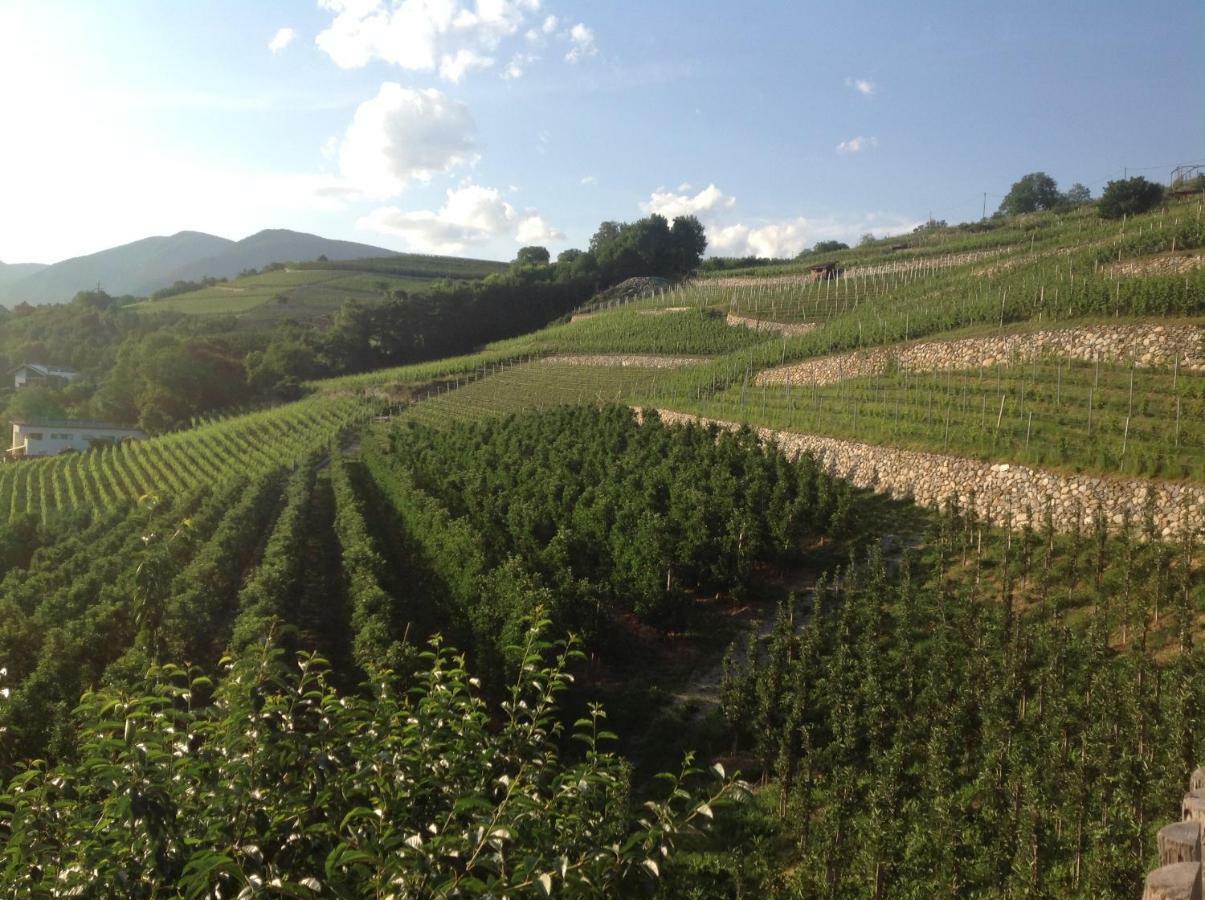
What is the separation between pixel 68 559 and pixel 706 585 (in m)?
20.2

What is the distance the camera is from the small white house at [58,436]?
6050 centimetres

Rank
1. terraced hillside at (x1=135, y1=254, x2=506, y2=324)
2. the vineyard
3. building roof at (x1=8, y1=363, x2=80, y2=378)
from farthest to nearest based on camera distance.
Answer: terraced hillside at (x1=135, y1=254, x2=506, y2=324) → building roof at (x1=8, y1=363, x2=80, y2=378) → the vineyard

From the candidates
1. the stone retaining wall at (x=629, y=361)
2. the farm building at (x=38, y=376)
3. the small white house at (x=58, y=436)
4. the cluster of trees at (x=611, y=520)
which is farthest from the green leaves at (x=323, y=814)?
the farm building at (x=38, y=376)

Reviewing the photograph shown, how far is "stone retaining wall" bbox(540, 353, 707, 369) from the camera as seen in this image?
46.2 m

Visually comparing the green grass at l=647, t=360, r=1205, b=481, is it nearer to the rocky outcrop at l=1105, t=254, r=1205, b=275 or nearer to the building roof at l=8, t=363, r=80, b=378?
the rocky outcrop at l=1105, t=254, r=1205, b=275

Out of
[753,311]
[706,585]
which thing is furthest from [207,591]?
[753,311]

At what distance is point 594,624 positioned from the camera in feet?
50.3

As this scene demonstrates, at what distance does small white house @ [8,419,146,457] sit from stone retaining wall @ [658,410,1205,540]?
2211 inches

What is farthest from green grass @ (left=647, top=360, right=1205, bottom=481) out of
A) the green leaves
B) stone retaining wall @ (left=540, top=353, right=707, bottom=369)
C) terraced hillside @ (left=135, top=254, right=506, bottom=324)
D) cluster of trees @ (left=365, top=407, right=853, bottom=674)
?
terraced hillside @ (left=135, top=254, right=506, bottom=324)

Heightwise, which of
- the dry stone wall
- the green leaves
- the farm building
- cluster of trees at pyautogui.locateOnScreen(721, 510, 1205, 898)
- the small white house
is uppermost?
the farm building

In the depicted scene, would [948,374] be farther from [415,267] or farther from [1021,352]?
[415,267]

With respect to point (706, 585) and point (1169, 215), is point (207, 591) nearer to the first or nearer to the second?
point (706, 585)

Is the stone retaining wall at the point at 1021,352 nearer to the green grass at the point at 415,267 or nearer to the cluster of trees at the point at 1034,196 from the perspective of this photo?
the cluster of trees at the point at 1034,196

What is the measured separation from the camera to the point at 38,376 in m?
88.2
